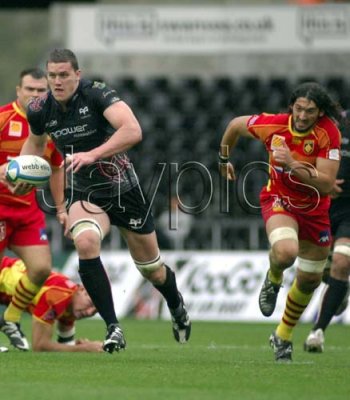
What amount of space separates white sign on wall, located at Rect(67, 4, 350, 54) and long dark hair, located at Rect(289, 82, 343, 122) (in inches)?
500

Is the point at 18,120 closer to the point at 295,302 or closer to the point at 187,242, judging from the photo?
the point at 295,302

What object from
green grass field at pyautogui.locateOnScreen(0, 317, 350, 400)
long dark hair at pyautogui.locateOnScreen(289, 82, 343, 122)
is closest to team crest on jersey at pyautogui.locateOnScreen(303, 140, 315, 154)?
long dark hair at pyautogui.locateOnScreen(289, 82, 343, 122)

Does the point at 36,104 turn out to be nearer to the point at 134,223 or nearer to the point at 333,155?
the point at 134,223

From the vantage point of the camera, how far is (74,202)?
369 inches

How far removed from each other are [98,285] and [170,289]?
→ 123 cm

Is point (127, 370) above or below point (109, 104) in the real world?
below

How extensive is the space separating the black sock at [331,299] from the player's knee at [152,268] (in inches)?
71.4

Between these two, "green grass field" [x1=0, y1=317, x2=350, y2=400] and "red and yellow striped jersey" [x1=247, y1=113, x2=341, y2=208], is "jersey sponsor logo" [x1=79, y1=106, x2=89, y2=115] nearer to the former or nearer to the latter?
"red and yellow striped jersey" [x1=247, y1=113, x2=341, y2=208]

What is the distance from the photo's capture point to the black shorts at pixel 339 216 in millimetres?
11531

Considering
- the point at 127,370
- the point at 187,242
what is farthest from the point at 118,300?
the point at 127,370

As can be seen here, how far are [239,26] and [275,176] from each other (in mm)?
12670

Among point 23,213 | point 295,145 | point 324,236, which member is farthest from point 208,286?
point 295,145

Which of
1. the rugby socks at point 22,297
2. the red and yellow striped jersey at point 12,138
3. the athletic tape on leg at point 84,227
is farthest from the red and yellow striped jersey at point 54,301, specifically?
the athletic tape on leg at point 84,227

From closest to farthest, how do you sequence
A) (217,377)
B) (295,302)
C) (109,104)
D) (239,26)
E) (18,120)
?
(217,377), (109,104), (295,302), (18,120), (239,26)
